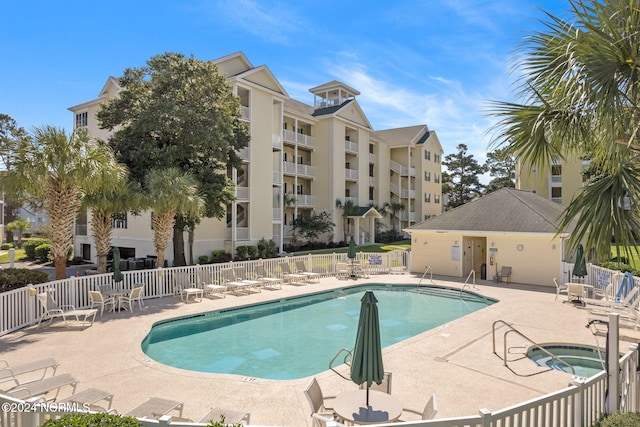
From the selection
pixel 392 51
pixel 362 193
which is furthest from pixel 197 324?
pixel 362 193

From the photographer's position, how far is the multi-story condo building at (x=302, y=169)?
26.9 m

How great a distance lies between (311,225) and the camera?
33312 mm

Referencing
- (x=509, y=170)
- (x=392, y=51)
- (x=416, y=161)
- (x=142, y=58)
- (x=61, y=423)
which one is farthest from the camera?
(x=509, y=170)

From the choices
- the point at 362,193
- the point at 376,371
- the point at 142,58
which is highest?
the point at 142,58

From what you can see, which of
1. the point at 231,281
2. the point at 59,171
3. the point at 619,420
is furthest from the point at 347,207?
the point at 619,420

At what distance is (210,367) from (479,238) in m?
17.5

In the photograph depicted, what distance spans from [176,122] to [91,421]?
18246 mm

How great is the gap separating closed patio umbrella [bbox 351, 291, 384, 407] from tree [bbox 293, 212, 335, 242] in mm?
27691

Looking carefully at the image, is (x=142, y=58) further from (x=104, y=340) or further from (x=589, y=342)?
(x=589, y=342)

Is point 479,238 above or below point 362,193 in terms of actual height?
below

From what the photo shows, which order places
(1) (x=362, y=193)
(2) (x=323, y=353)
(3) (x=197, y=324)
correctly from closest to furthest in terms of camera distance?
(2) (x=323, y=353), (3) (x=197, y=324), (1) (x=362, y=193)

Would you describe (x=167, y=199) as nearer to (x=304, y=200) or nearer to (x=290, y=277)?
(x=290, y=277)

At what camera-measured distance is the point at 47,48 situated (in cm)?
1659

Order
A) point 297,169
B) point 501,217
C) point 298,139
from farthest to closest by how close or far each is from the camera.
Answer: point 298,139, point 297,169, point 501,217
